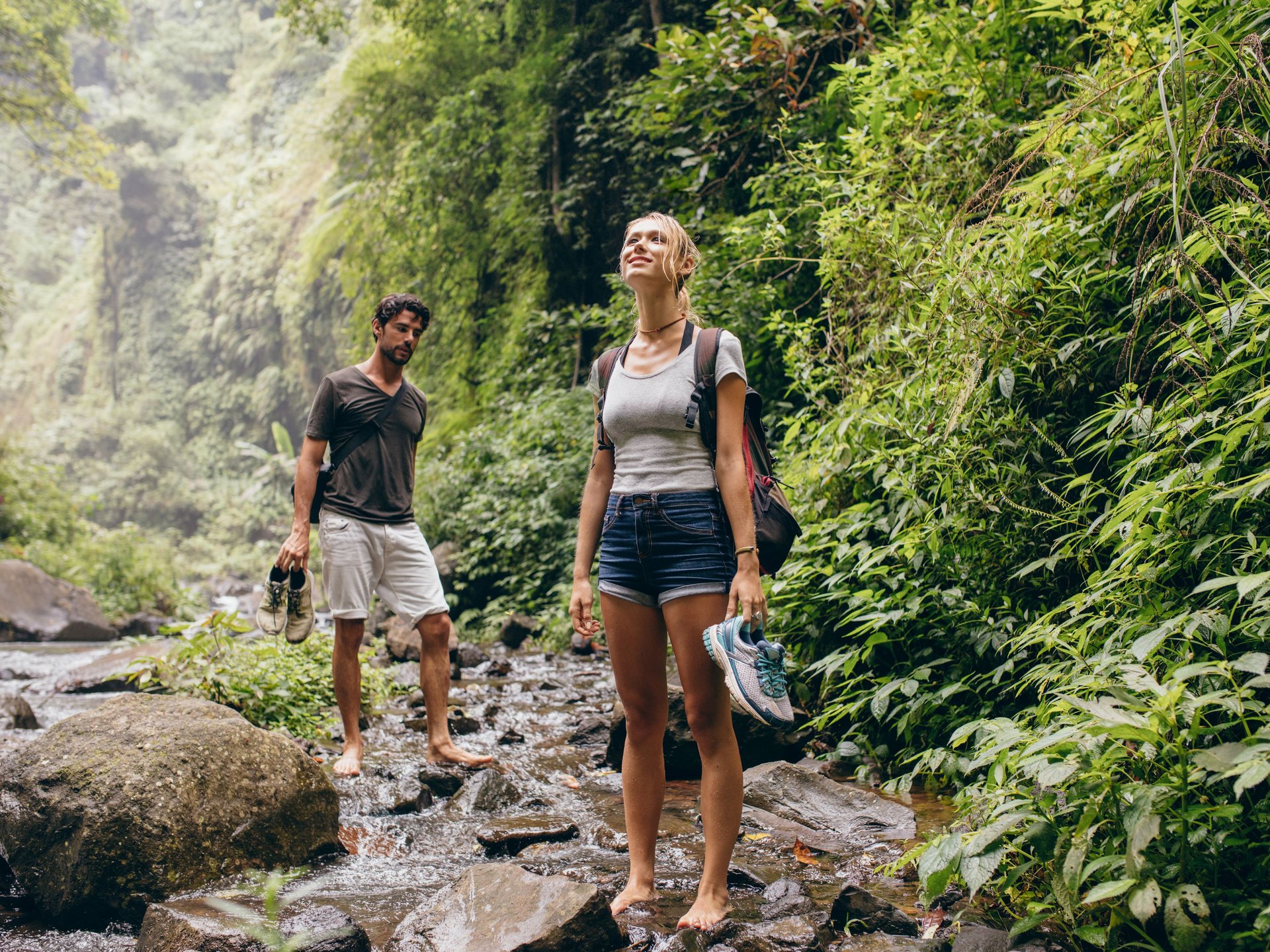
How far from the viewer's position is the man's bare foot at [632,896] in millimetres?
2709

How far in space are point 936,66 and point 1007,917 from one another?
197 inches

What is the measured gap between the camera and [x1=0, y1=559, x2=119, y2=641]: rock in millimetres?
12086

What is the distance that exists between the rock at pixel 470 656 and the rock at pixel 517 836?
4099 mm

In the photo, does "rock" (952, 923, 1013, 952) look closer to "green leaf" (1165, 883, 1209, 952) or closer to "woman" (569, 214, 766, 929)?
"green leaf" (1165, 883, 1209, 952)

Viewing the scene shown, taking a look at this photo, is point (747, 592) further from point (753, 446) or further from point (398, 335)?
point (398, 335)

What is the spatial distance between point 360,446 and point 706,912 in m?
2.85

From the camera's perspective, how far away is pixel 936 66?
5613 millimetres

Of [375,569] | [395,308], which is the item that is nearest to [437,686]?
[375,569]

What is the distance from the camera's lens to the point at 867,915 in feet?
8.25

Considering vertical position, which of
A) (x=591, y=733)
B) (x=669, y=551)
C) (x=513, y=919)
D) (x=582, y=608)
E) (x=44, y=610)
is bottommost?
(x=44, y=610)

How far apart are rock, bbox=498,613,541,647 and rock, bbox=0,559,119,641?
715 centimetres

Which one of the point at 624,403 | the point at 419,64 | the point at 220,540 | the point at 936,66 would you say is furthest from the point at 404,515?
the point at 220,540

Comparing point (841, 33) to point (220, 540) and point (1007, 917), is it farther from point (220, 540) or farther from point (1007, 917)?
point (220, 540)

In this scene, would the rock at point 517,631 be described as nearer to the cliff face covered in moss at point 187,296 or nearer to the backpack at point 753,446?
the backpack at point 753,446
